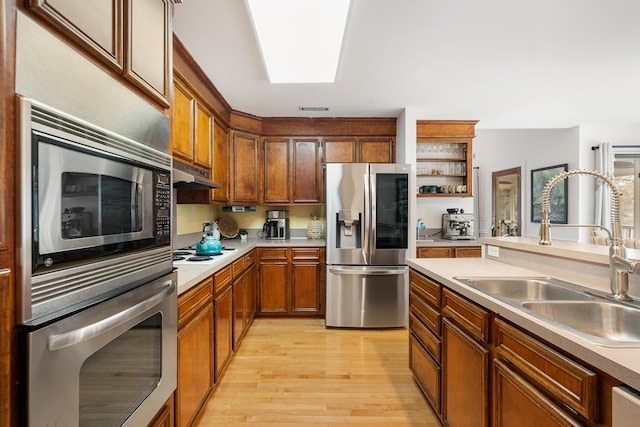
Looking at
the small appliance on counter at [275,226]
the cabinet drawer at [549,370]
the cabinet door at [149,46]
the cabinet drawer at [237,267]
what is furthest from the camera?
the small appliance on counter at [275,226]

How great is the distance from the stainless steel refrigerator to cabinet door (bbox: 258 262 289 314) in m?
0.56

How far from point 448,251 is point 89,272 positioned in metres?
3.55

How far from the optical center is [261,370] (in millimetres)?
2387

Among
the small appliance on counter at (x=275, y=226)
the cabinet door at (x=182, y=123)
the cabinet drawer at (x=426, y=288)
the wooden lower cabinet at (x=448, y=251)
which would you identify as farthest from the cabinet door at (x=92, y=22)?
the wooden lower cabinet at (x=448, y=251)

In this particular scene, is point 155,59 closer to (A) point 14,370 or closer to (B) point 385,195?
(A) point 14,370

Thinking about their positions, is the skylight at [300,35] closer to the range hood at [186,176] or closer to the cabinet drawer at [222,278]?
the range hood at [186,176]

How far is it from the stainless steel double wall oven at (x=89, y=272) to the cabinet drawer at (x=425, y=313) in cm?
139

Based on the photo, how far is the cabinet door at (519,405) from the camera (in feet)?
2.86

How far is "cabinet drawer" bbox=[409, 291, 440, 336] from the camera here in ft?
5.67

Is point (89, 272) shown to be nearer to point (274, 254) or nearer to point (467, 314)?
point (467, 314)

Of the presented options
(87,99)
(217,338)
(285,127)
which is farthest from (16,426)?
(285,127)

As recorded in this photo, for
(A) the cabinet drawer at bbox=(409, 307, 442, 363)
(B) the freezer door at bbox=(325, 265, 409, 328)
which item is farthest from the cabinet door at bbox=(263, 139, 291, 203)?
(A) the cabinet drawer at bbox=(409, 307, 442, 363)

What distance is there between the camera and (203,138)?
279 centimetres

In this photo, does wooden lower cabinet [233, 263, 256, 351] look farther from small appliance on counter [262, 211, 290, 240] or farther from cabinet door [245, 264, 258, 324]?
small appliance on counter [262, 211, 290, 240]
